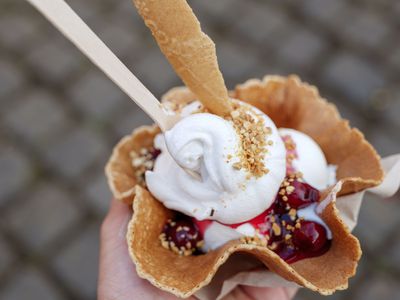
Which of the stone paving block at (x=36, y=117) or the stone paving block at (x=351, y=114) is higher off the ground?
the stone paving block at (x=36, y=117)

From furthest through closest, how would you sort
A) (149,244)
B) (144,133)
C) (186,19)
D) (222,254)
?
(144,133)
(149,244)
(222,254)
(186,19)

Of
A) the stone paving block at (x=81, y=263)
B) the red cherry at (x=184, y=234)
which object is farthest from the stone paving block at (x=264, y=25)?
the red cherry at (x=184, y=234)

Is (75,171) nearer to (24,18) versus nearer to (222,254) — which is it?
(24,18)

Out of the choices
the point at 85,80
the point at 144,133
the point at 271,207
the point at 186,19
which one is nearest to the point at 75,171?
the point at 85,80

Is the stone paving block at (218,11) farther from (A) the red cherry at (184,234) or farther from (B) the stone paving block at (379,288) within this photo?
(A) the red cherry at (184,234)

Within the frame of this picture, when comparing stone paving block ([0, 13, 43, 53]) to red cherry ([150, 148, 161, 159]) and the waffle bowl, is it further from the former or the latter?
red cherry ([150, 148, 161, 159])

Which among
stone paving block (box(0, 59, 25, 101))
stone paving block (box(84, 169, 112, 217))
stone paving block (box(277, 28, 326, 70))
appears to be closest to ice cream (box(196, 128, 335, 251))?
stone paving block (box(84, 169, 112, 217))
